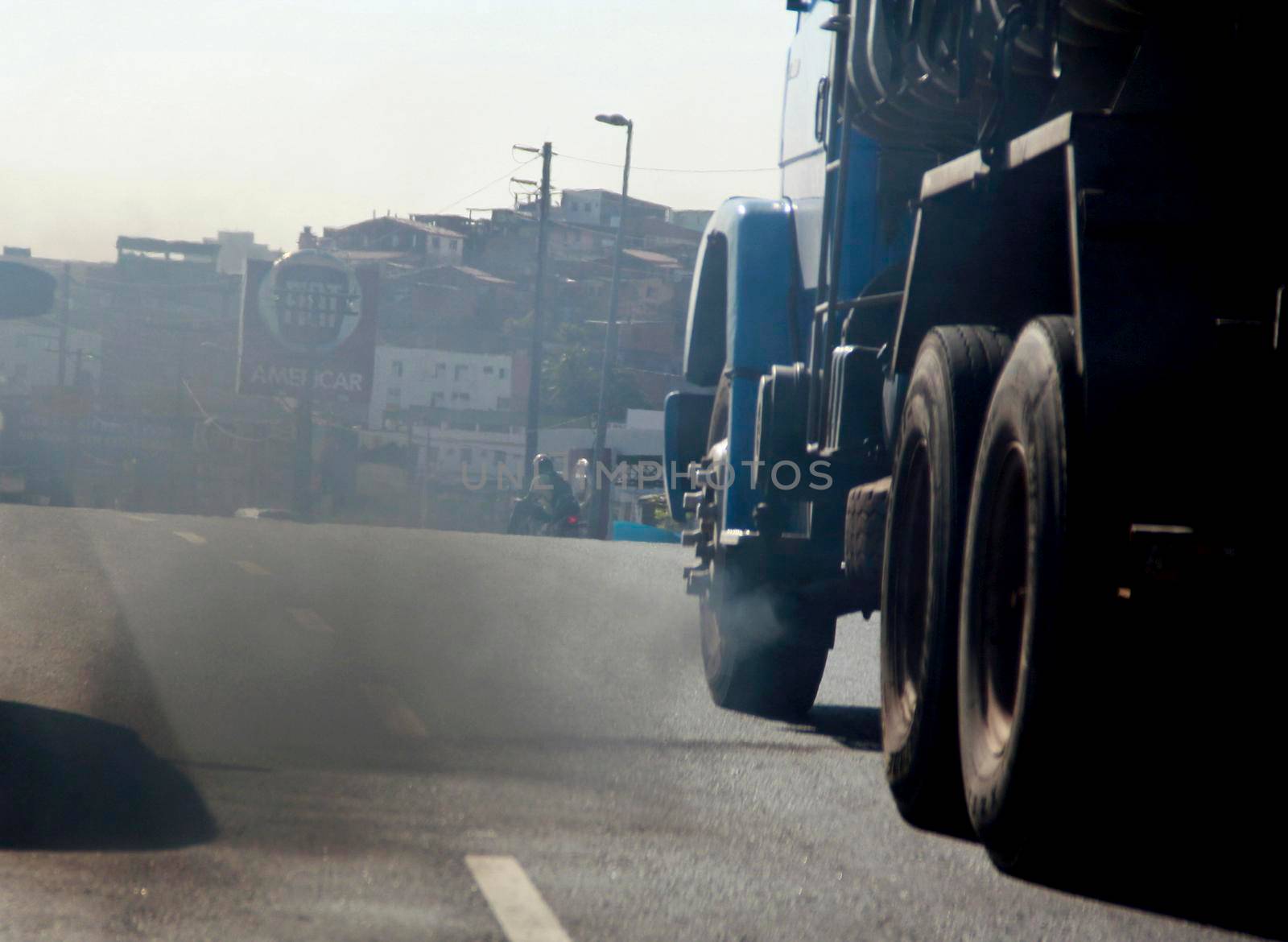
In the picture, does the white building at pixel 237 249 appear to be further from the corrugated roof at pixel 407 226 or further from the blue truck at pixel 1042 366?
the blue truck at pixel 1042 366

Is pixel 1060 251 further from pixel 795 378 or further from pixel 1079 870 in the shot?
pixel 795 378

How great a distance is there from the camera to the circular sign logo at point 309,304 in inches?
2808

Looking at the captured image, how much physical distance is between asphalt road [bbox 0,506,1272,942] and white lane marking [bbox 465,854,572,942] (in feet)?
0.04

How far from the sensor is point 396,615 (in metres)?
11.4

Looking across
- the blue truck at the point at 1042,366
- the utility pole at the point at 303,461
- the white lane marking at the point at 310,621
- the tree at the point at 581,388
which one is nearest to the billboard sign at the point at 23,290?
the blue truck at the point at 1042,366

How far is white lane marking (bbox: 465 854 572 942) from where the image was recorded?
4254 mm

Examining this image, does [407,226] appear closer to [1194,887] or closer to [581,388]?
[581,388]

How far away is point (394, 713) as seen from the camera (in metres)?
7.79

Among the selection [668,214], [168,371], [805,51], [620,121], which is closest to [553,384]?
[168,371]

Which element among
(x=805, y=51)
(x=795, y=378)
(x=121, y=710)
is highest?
(x=805, y=51)

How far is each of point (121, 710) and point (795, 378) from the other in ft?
10.0

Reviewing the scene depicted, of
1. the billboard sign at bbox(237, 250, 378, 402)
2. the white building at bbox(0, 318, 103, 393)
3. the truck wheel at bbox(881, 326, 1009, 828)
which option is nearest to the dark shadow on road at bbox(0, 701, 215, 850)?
the truck wheel at bbox(881, 326, 1009, 828)

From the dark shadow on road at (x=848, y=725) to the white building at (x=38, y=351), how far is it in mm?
83655

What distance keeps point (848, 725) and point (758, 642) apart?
0.56 m
